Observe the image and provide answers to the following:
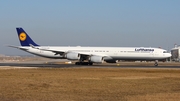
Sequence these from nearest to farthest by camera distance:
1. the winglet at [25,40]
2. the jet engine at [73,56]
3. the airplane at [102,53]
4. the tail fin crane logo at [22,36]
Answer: the jet engine at [73,56] < the airplane at [102,53] < the winglet at [25,40] < the tail fin crane logo at [22,36]

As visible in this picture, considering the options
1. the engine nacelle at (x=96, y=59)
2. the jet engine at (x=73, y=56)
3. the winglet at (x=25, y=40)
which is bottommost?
the engine nacelle at (x=96, y=59)

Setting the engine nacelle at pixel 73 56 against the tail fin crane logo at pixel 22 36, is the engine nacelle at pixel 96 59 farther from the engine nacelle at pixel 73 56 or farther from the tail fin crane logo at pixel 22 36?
the tail fin crane logo at pixel 22 36

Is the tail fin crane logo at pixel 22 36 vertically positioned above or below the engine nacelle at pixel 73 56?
above

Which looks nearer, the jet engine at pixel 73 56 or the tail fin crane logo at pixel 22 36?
the jet engine at pixel 73 56

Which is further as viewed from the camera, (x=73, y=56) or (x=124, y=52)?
(x=124, y=52)

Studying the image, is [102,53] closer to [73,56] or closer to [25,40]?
[73,56]

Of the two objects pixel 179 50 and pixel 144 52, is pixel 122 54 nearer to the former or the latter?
pixel 144 52

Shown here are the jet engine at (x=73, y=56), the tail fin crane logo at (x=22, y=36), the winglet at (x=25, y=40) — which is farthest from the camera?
the tail fin crane logo at (x=22, y=36)

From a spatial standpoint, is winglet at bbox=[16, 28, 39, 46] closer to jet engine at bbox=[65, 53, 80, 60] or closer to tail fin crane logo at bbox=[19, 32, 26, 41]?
tail fin crane logo at bbox=[19, 32, 26, 41]

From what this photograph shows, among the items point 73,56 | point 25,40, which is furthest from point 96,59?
point 25,40

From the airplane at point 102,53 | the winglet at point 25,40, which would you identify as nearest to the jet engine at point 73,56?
the airplane at point 102,53

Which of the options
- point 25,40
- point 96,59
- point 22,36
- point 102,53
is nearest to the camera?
point 96,59

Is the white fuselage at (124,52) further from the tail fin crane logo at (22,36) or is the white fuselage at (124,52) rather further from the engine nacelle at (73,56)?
the tail fin crane logo at (22,36)

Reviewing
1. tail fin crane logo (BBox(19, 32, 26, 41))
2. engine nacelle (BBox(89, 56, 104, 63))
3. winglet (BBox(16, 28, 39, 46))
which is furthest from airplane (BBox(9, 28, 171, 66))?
tail fin crane logo (BBox(19, 32, 26, 41))
